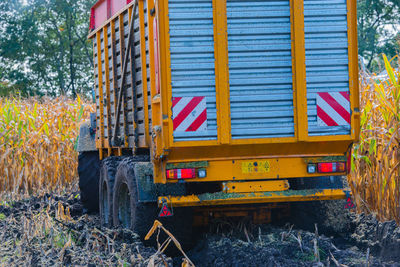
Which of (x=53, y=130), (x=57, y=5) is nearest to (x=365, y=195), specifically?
(x=53, y=130)

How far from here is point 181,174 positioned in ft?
21.2

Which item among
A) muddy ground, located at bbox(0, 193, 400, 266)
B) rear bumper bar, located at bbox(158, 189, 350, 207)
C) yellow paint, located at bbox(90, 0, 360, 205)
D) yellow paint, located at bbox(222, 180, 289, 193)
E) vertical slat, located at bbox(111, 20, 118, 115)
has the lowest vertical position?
muddy ground, located at bbox(0, 193, 400, 266)

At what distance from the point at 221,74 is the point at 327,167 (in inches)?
57.3

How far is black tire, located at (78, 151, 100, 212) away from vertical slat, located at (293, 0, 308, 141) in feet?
16.5

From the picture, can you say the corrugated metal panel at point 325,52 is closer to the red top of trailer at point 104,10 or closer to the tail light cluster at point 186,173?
the tail light cluster at point 186,173

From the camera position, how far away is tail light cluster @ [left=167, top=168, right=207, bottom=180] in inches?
254

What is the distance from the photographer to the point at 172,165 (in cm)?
646

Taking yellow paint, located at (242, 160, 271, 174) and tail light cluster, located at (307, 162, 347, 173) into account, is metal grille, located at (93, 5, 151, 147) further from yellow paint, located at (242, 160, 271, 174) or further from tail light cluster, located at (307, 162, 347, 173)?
tail light cluster, located at (307, 162, 347, 173)

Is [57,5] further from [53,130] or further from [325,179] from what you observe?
[325,179]

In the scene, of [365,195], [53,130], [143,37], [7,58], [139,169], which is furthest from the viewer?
[7,58]

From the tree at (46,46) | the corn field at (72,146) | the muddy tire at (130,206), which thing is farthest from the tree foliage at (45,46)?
the muddy tire at (130,206)

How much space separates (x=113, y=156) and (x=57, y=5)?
117 ft

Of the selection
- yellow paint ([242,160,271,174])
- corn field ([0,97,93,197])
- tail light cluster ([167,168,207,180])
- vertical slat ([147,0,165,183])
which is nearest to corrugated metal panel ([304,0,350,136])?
yellow paint ([242,160,271,174])

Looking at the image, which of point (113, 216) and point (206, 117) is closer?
point (206, 117)
